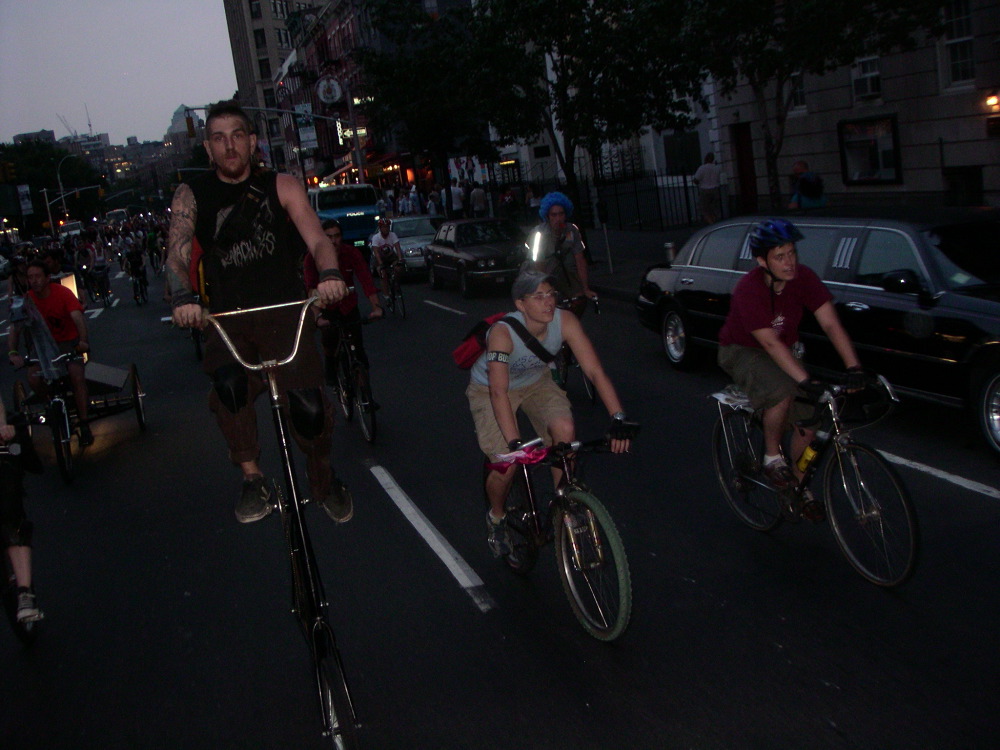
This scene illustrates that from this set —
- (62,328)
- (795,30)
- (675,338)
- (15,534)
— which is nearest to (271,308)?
(15,534)

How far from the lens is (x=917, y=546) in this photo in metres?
5.04

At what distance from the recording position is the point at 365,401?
382 inches

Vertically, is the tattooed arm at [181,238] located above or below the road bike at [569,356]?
above

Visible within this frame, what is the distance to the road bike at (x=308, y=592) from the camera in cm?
391

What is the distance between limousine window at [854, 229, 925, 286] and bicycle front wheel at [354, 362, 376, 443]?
14.0ft

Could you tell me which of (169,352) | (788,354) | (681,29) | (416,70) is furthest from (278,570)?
(416,70)

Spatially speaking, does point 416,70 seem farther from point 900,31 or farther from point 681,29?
point 900,31

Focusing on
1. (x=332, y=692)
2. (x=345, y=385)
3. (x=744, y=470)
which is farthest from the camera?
(x=345, y=385)

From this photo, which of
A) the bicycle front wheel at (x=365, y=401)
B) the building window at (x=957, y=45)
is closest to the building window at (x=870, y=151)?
the building window at (x=957, y=45)

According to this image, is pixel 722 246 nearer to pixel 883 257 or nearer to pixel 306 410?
pixel 883 257

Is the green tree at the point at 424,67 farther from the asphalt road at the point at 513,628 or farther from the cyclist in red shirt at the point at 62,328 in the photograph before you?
the asphalt road at the point at 513,628

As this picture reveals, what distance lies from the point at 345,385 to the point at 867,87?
663 inches

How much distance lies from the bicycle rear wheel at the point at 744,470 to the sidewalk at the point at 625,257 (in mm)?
11386

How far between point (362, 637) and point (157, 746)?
1.19m
